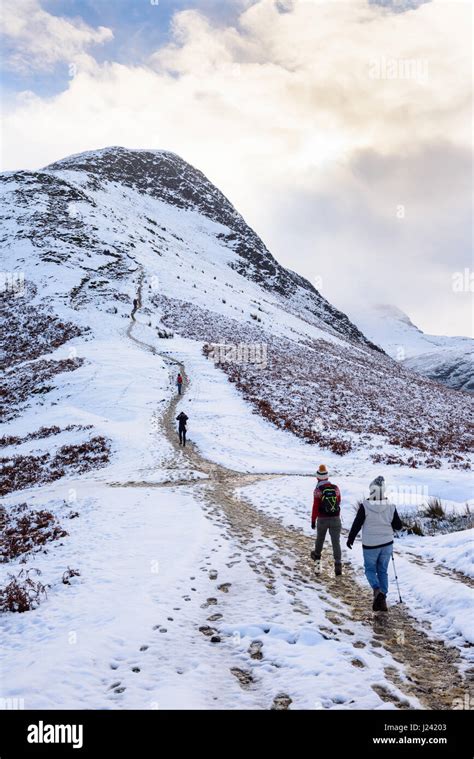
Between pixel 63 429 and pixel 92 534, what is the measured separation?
13.5m

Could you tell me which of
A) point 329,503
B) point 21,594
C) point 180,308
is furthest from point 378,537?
point 180,308

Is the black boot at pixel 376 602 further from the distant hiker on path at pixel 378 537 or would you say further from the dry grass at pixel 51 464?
the dry grass at pixel 51 464

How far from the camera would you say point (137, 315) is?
159 feet

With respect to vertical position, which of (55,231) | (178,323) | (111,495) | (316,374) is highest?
(55,231)

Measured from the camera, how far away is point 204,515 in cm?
1228

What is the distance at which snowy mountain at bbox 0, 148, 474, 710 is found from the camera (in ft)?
17.9

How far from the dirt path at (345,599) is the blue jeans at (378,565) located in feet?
1.61

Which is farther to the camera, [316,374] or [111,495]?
[316,374]

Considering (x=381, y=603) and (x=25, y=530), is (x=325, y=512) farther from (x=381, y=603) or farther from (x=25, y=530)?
(x=25, y=530)

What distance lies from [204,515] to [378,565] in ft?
19.6

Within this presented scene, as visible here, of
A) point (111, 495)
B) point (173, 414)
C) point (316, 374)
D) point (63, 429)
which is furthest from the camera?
point (316, 374)

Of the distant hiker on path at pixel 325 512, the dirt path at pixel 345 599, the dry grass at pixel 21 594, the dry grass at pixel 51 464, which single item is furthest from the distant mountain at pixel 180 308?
the dry grass at pixel 21 594
